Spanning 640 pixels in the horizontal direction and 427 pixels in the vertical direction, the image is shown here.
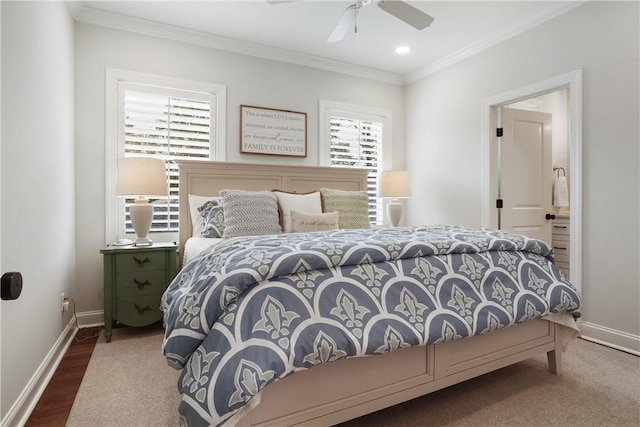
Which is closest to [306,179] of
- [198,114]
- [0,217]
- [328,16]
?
[198,114]

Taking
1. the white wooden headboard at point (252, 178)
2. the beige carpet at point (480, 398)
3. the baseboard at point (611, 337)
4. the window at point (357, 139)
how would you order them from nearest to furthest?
the beige carpet at point (480, 398)
the baseboard at point (611, 337)
the white wooden headboard at point (252, 178)
the window at point (357, 139)

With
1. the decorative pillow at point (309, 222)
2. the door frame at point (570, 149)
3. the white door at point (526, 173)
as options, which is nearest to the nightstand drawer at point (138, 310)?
the decorative pillow at point (309, 222)

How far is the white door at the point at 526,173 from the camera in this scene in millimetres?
3531

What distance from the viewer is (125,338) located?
2.67 meters

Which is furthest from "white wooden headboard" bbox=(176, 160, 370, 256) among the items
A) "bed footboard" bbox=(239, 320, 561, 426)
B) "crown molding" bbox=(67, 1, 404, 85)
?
"bed footboard" bbox=(239, 320, 561, 426)

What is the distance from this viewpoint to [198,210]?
3117 mm

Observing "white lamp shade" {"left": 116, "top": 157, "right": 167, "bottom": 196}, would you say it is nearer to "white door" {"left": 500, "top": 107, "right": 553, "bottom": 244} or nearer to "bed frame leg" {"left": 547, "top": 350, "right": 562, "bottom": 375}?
"bed frame leg" {"left": 547, "top": 350, "right": 562, "bottom": 375}

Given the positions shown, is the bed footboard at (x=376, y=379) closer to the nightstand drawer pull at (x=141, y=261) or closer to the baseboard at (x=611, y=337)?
the baseboard at (x=611, y=337)

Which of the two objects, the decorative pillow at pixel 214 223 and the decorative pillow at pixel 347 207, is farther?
the decorative pillow at pixel 347 207

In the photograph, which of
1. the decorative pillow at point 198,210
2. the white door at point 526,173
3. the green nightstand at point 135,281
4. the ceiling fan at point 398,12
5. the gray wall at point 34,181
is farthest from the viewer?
the white door at point 526,173

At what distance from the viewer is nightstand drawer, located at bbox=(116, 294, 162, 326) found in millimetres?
2633

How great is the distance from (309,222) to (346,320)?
157 cm

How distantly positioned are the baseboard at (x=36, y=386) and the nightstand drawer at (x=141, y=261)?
59 centimetres

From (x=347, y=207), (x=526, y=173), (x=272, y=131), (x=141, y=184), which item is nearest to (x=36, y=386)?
(x=141, y=184)
